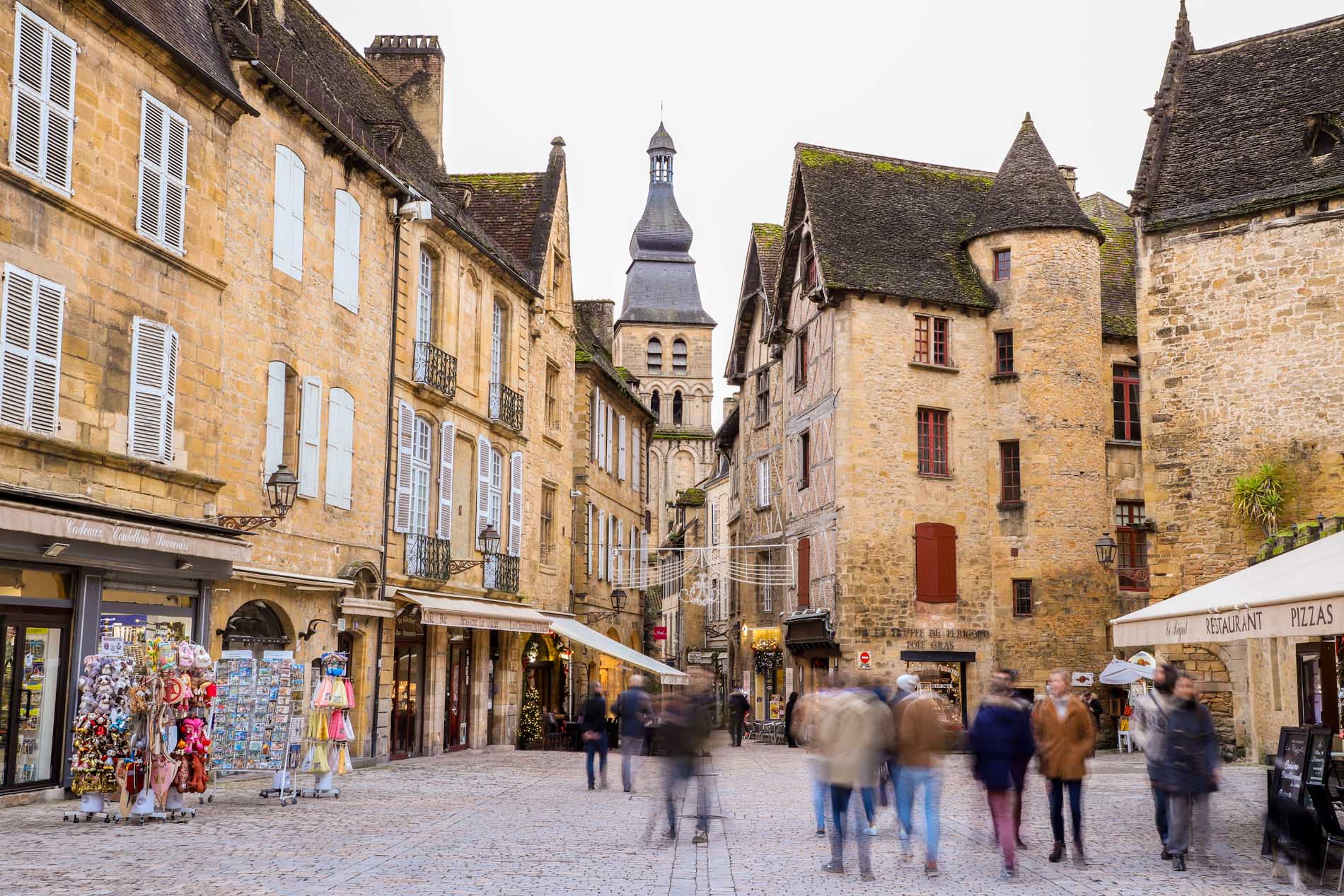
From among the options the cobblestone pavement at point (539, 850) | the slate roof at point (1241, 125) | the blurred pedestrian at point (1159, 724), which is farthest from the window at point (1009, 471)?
the blurred pedestrian at point (1159, 724)

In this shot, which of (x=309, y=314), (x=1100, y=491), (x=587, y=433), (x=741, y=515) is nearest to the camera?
(x=309, y=314)

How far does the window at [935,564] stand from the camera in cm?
2988

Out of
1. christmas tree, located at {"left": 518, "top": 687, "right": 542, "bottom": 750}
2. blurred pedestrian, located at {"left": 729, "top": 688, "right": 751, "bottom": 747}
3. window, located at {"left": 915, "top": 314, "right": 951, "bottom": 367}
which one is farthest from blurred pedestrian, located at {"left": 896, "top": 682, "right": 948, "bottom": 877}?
window, located at {"left": 915, "top": 314, "right": 951, "bottom": 367}

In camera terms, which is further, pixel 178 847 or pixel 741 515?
pixel 741 515

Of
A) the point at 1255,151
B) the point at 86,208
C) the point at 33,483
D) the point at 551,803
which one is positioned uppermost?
the point at 1255,151

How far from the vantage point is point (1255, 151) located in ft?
77.6

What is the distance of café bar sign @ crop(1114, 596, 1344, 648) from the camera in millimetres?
9102

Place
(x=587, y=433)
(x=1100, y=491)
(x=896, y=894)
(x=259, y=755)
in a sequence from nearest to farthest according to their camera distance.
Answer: (x=896, y=894) → (x=259, y=755) → (x=1100, y=491) → (x=587, y=433)

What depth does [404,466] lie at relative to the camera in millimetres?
21625

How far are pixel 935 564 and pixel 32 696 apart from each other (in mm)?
20545

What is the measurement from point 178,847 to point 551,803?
5322mm

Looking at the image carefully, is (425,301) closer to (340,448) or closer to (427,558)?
(427,558)

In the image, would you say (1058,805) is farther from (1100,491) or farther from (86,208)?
(1100,491)

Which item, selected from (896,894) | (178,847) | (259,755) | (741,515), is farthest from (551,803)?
(741,515)
